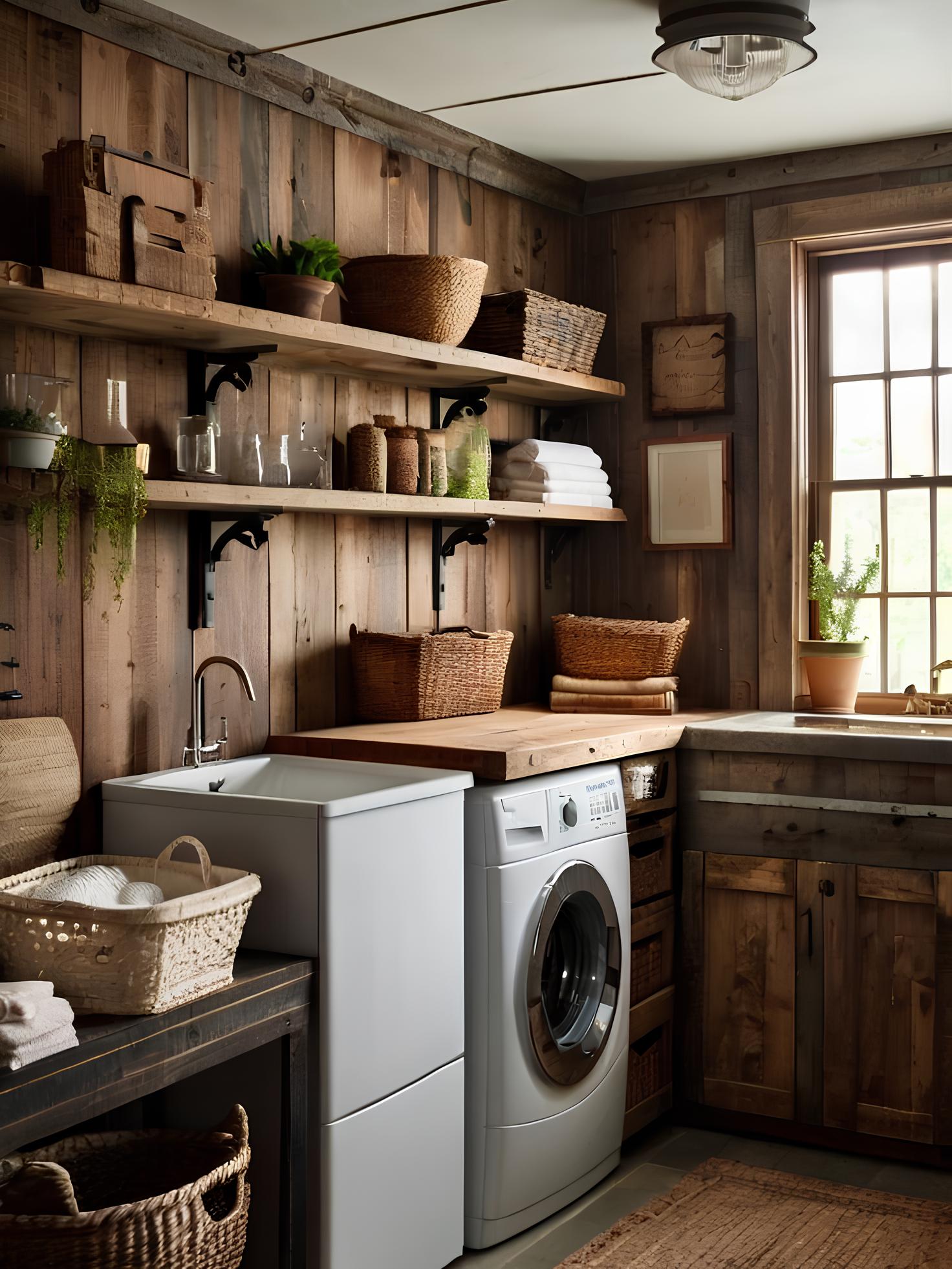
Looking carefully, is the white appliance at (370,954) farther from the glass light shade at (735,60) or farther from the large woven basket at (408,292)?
the glass light shade at (735,60)

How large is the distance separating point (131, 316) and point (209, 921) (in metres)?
1.17

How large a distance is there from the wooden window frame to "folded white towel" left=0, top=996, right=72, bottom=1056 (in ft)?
8.41

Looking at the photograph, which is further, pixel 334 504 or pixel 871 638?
pixel 871 638

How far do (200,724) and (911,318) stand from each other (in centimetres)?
244

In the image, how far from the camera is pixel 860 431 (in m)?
3.99

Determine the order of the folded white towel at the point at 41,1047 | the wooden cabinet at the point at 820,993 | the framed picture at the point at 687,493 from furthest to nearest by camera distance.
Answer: the framed picture at the point at 687,493, the wooden cabinet at the point at 820,993, the folded white towel at the point at 41,1047

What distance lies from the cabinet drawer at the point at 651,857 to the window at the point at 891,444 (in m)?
0.97

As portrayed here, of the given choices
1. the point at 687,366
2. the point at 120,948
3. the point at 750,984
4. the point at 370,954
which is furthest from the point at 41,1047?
the point at 687,366

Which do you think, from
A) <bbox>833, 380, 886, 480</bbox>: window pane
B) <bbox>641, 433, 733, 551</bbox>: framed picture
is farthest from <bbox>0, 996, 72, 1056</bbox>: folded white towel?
<bbox>833, 380, 886, 480</bbox>: window pane

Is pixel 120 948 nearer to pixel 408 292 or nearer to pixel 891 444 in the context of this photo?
pixel 408 292

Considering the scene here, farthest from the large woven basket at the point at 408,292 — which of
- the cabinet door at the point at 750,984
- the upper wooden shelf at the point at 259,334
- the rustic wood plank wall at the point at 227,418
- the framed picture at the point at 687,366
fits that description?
the cabinet door at the point at 750,984

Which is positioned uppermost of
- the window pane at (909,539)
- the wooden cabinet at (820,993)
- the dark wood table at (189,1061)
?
the window pane at (909,539)

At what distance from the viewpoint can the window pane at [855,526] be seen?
3961 mm

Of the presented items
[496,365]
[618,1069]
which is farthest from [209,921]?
[496,365]
